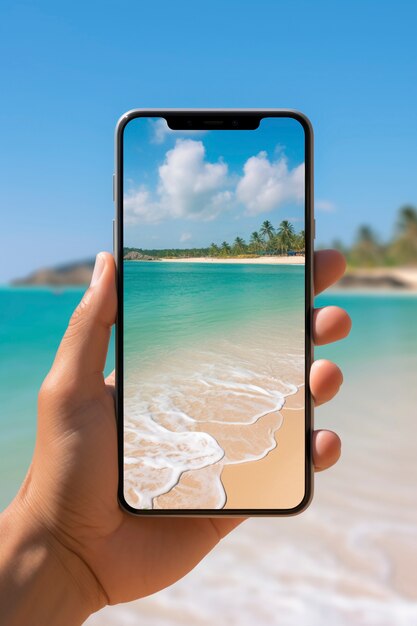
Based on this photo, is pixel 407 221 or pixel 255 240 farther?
pixel 407 221

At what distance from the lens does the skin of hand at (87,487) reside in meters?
1.29

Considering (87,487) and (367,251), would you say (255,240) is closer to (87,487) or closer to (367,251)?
(87,487)

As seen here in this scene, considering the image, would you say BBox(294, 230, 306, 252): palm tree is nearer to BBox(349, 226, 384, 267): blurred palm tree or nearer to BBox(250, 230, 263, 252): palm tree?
BBox(250, 230, 263, 252): palm tree

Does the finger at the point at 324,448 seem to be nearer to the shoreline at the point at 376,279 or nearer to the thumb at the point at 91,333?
the thumb at the point at 91,333

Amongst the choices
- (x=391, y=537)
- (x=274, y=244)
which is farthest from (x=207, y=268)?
(x=391, y=537)

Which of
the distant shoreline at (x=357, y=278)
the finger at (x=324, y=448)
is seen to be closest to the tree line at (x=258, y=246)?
the finger at (x=324, y=448)

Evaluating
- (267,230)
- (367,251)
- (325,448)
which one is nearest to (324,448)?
(325,448)

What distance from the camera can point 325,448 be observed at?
1320 millimetres

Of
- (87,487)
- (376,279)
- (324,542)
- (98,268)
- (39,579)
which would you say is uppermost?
(98,268)

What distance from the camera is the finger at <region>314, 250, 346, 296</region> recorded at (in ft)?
4.46

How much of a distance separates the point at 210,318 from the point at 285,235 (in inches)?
8.9

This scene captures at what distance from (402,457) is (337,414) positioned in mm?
864

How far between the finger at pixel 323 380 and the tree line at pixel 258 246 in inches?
9.0

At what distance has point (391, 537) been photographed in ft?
9.57
